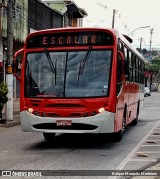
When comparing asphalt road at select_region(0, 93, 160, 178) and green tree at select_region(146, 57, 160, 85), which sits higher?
green tree at select_region(146, 57, 160, 85)

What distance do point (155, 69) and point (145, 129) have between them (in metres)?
94.2

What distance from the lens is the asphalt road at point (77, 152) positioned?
921 centimetres

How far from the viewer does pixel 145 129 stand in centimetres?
1698

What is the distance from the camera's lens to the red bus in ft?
36.9

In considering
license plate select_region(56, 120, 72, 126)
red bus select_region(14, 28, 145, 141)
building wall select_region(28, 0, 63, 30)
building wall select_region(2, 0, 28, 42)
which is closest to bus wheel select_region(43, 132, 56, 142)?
red bus select_region(14, 28, 145, 141)

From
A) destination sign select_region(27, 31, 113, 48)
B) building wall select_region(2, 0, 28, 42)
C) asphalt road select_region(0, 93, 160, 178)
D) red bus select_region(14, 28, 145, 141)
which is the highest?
building wall select_region(2, 0, 28, 42)

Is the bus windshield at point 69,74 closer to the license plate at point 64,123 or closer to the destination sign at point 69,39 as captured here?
the destination sign at point 69,39

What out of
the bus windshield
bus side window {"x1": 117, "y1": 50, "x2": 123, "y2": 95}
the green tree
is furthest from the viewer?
the green tree

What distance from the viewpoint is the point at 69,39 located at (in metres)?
11.9

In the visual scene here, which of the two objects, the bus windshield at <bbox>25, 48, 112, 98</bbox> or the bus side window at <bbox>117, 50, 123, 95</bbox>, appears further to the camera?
the bus side window at <bbox>117, 50, 123, 95</bbox>

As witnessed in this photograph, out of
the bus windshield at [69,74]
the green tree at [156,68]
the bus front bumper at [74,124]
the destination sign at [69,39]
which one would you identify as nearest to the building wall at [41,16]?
the destination sign at [69,39]

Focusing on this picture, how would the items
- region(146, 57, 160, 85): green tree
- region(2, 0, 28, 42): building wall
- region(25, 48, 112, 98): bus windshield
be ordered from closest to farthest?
region(25, 48, 112, 98): bus windshield < region(2, 0, 28, 42): building wall < region(146, 57, 160, 85): green tree

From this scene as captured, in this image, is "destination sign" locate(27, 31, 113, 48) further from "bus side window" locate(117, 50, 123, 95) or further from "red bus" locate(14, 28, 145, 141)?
"bus side window" locate(117, 50, 123, 95)

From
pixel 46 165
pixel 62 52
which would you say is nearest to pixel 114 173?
pixel 46 165
